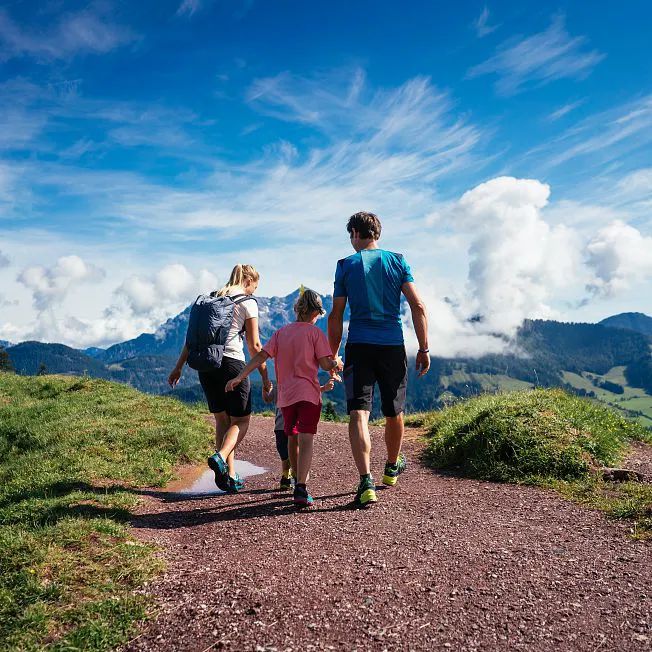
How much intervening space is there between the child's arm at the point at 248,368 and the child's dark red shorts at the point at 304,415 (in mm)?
622

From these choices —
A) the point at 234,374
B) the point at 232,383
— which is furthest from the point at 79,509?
the point at 234,374

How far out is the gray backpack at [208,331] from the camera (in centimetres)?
682

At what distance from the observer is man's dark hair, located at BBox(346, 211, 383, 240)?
21.7ft

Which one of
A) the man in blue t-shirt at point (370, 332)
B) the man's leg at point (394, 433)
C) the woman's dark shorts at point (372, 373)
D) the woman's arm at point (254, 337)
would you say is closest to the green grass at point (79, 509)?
the woman's arm at point (254, 337)

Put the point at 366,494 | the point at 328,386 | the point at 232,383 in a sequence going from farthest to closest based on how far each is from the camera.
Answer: the point at 328,386 < the point at 232,383 < the point at 366,494

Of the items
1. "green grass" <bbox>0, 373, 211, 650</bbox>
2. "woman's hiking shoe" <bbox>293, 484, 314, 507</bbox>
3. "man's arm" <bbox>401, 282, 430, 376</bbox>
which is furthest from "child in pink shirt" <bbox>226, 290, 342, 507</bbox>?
"green grass" <bbox>0, 373, 211, 650</bbox>

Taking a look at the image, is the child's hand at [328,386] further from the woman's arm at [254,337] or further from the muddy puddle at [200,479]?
the muddy puddle at [200,479]

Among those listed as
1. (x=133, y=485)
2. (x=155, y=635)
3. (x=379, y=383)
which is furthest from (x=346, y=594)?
(x=133, y=485)

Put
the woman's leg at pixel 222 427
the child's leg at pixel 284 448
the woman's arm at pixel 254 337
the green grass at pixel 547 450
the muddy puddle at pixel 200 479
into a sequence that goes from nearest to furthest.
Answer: the green grass at pixel 547 450 → the woman's arm at pixel 254 337 → the woman's leg at pixel 222 427 → the child's leg at pixel 284 448 → the muddy puddle at pixel 200 479

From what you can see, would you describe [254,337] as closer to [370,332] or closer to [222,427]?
[222,427]

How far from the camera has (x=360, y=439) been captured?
6.21 m

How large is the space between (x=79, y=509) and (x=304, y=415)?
106 inches

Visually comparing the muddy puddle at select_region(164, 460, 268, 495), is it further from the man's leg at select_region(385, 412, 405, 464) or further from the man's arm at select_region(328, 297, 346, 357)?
the man's arm at select_region(328, 297, 346, 357)

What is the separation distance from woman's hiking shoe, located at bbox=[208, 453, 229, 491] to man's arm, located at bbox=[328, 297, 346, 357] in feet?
6.53
